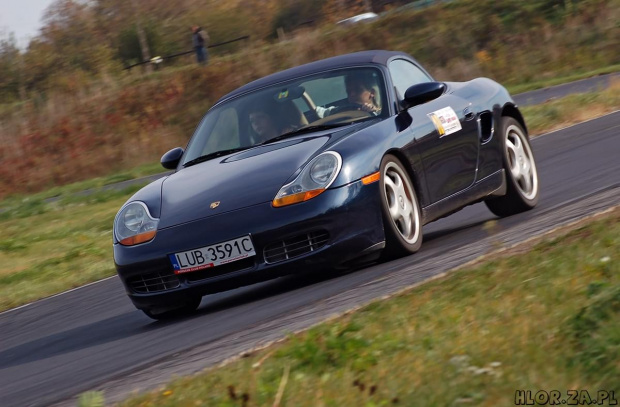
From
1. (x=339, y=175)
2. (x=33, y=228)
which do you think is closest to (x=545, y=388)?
(x=339, y=175)

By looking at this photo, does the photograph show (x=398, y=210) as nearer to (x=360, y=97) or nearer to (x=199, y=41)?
(x=360, y=97)

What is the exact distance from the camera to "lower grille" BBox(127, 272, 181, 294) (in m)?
6.88

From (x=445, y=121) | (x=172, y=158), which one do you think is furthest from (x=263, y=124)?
(x=445, y=121)

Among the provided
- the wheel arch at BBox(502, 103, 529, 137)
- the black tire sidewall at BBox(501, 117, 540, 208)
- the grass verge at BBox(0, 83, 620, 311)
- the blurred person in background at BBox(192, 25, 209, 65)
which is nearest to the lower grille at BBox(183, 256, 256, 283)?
the black tire sidewall at BBox(501, 117, 540, 208)

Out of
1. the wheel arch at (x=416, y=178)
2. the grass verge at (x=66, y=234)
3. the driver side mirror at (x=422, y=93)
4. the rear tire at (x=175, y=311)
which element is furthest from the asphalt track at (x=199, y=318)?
the driver side mirror at (x=422, y=93)

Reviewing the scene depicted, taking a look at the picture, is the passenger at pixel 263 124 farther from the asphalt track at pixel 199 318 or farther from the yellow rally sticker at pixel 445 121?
the yellow rally sticker at pixel 445 121

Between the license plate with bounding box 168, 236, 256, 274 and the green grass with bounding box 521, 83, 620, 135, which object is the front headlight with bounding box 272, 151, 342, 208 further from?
the green grass with bounding box 521, 83, 620, 135

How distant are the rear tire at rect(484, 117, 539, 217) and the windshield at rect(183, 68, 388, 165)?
1.50 metres

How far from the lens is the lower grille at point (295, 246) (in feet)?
21.9

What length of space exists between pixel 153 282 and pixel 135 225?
38 centimetres

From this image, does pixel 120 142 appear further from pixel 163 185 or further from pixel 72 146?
pixel 163 185

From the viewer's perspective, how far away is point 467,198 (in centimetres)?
820

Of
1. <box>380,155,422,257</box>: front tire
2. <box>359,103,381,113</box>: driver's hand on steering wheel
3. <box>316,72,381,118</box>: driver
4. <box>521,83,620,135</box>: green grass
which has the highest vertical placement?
<box>316,72,381,118</box>: driver

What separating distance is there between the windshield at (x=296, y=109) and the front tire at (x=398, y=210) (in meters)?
0.60
